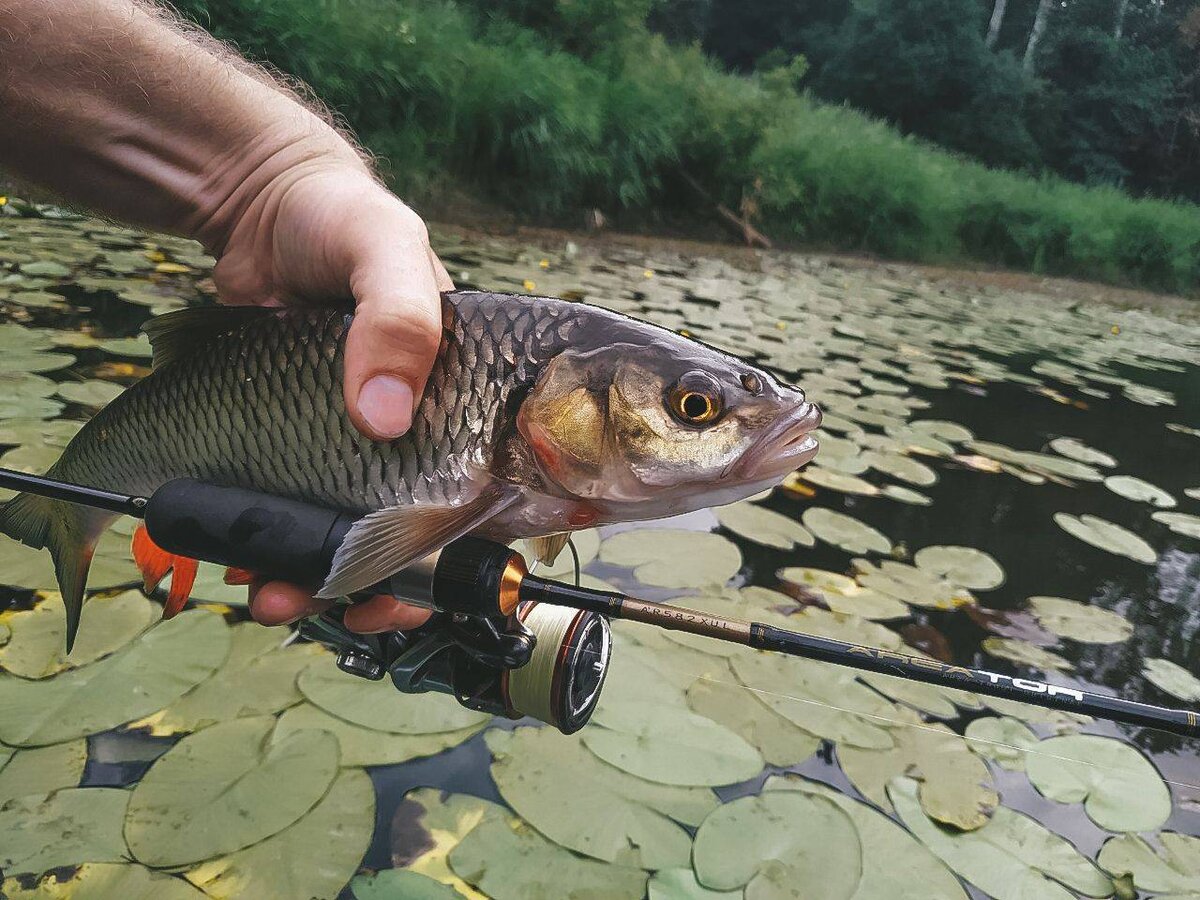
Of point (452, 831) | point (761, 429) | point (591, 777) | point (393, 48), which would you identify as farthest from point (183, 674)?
point (393, 48)

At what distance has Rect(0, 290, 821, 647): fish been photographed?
100cm

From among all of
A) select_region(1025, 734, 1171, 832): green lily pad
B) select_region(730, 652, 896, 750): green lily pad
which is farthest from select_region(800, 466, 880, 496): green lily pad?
select_region(1025, 734, 1171, 832): green lily pad

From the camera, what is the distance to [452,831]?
1305 mm

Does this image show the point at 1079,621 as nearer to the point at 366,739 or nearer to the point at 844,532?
the point at 844,532

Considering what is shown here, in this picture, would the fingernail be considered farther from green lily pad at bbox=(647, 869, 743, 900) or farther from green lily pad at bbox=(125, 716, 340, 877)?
green lily pad at bbox=(647, 869, 743, 900)

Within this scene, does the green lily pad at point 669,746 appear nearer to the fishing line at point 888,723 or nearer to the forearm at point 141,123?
the fishing line at point 888,723

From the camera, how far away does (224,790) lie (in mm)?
1277

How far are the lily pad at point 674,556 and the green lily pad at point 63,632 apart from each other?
111 centimetres

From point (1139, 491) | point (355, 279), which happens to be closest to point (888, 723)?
point (355, 279)

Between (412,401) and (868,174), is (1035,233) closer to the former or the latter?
(868,174)

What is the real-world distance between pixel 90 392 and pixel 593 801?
2.13 metres

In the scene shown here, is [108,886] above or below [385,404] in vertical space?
below

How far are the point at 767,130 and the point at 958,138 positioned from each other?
716 inches

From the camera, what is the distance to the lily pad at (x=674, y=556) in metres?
2.12
